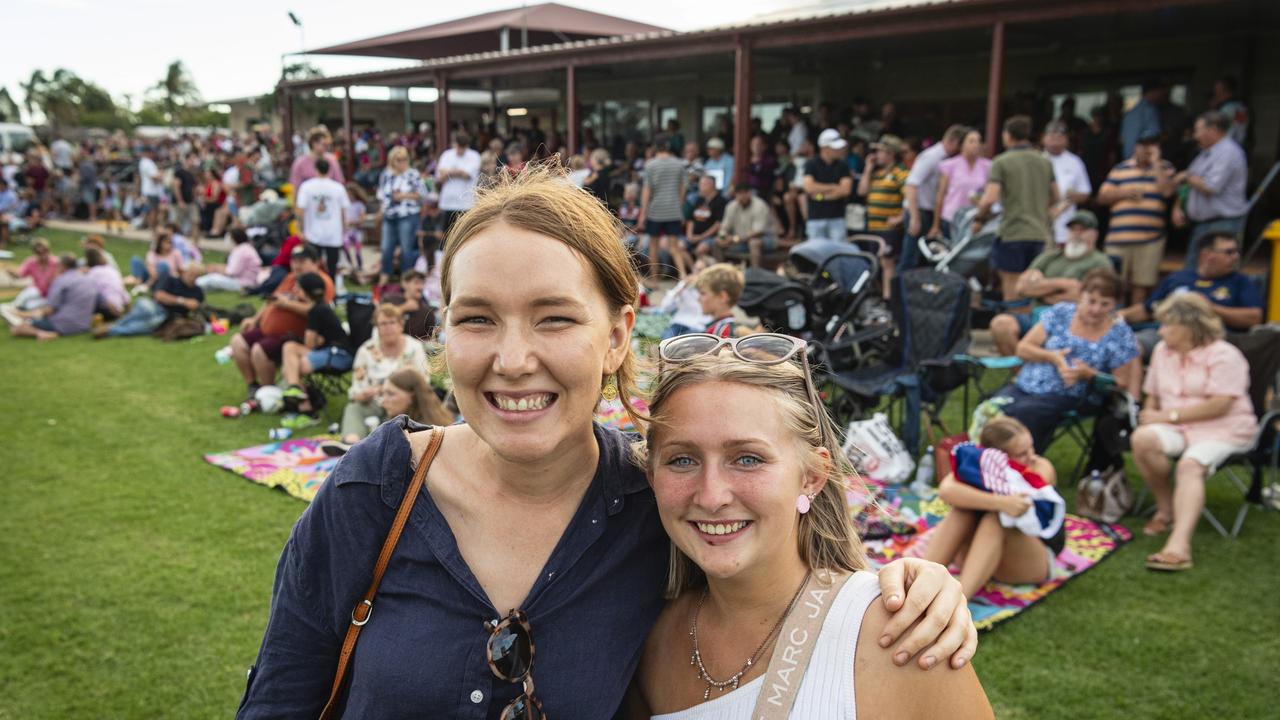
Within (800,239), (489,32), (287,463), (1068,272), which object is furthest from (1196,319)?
(489,32)

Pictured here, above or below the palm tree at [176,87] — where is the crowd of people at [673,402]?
below

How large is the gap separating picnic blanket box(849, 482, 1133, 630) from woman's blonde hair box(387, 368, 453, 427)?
112 inches

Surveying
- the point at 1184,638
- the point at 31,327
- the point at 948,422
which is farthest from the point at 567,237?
the point at 31,327

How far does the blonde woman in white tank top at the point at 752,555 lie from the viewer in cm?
153

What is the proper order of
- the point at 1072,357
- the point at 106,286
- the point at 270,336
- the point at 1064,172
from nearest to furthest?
the point at 1072,357 → the point at 270,336 → the point at 1064,172 → the point at 106,286

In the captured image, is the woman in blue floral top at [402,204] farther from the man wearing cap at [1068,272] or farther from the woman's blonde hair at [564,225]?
the woman's blonde hair at [564,225]

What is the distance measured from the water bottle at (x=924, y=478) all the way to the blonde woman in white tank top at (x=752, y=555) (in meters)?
4.56

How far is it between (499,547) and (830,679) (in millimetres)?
595

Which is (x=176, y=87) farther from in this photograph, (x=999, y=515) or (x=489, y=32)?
(x=999, y=515)

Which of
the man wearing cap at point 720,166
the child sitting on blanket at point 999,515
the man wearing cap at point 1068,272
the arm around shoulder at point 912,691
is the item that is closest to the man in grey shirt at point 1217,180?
the man wearing cap at point 1068,272

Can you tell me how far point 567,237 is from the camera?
61.9 inches

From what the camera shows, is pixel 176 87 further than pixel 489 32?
Yes

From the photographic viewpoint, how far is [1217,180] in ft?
29.1

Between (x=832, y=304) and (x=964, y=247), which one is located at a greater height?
(x=964, y=247)
